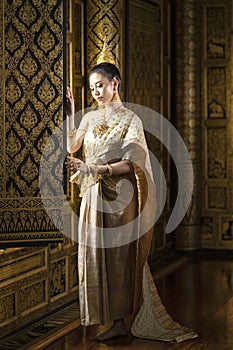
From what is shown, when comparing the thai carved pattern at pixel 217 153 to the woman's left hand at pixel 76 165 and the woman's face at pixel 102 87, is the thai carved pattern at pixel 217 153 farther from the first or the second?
the woman's left hand at pixel 76 165

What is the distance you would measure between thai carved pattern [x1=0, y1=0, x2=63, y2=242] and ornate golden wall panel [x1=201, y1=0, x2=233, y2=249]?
3866mm

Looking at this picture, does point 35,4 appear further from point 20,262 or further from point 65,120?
point 20,262

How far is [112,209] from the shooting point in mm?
4551

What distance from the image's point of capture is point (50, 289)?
534cm

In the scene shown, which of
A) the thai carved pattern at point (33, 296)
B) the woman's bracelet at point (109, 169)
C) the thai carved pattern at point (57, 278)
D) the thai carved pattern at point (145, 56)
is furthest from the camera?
the thai carved pattern at point (145, 56)

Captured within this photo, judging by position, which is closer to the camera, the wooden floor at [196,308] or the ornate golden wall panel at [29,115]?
the ornate golden wall panel at [29,115]

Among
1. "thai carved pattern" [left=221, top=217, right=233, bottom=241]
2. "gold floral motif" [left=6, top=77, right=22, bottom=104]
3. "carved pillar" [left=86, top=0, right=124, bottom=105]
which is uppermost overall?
"carved pillar" [left=86, top=0, right=124, bottom=105]

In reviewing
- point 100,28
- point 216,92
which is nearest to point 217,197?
point 216,92

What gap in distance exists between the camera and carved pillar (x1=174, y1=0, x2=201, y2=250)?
7.73 meters

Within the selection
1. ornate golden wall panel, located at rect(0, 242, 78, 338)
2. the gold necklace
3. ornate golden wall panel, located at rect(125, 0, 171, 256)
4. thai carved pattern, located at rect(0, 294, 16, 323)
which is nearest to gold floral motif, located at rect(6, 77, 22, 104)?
the gold necklace

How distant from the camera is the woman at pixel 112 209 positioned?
14.7ft

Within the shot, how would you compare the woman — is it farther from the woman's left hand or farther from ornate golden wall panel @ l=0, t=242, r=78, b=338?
ornate golden wall panel @ l=0, t=242, r=78, b=338

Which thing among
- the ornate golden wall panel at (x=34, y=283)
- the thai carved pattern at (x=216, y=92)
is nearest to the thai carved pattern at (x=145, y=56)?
the thai carved pattern at (x=216, y=92)

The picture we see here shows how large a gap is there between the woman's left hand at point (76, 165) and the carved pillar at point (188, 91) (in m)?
3.57
